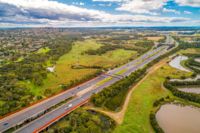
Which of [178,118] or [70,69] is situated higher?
[178,118]

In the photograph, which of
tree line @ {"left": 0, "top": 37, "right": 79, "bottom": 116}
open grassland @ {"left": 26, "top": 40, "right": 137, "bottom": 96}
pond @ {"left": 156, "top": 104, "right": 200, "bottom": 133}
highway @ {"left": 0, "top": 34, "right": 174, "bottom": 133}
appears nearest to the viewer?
highway @ {"left": 0, "top": 34, "right": 174, "bottom": 133}

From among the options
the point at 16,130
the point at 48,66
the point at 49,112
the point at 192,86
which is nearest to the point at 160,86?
the point at 192,86

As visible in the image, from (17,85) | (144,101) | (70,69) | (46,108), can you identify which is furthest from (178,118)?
(70,69)

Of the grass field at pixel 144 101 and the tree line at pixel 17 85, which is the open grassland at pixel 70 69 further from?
the grass field at pixel 144 101

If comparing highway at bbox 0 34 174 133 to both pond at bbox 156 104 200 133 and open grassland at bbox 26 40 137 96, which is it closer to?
open grassland at bbox 26 40 137 96

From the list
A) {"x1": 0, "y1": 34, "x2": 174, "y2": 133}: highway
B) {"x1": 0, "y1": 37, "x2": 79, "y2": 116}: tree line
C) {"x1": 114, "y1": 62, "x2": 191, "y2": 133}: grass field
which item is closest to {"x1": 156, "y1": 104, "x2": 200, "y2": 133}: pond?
{"x1": 114, "y1": 62, "x2": 191, "y2": 133}: grass field

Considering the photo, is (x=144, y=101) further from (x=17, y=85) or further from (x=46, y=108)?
(x=17, y=85)
